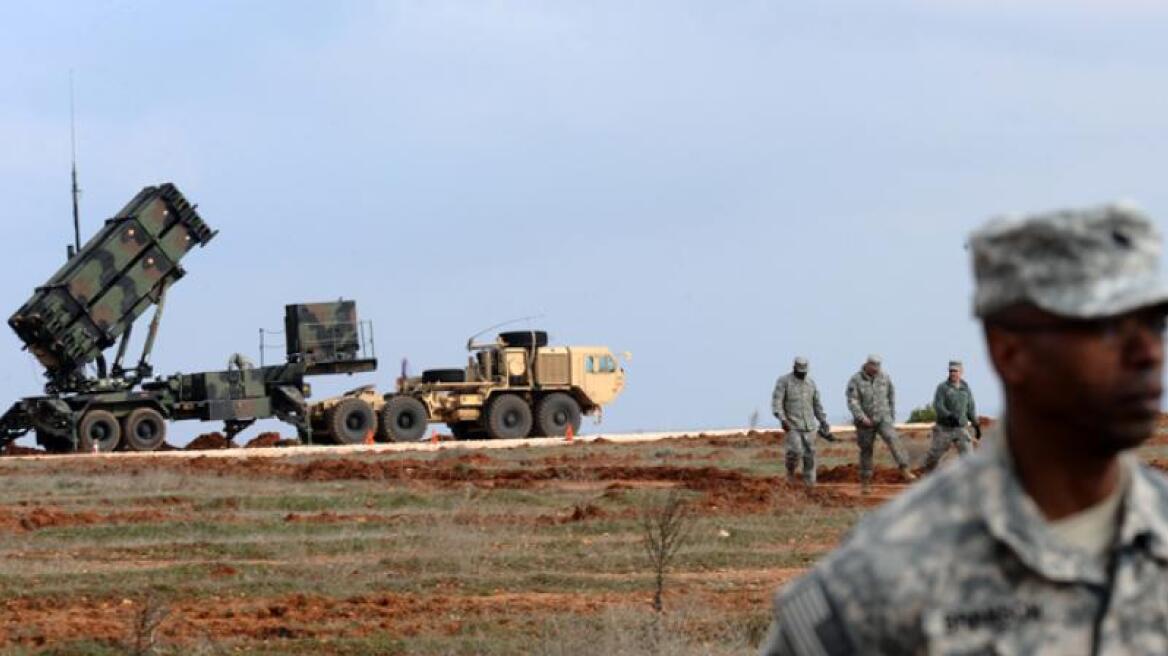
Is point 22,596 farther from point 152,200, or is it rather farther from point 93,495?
point 152,200

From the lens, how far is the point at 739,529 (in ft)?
71.7

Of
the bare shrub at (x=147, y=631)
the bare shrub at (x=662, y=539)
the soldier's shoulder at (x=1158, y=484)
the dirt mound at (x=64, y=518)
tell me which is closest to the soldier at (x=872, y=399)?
the bare shrub at (x=662, y=539)

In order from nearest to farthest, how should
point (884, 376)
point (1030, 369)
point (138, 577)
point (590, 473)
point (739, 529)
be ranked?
1. point (1030, 369)
2. point (138, 577)
3. point (739, 529)
4. point (884, 376)
5. point (590, 473)

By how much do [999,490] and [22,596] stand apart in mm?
14961

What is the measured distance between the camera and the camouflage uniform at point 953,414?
23.3 meters

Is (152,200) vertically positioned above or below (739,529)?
above

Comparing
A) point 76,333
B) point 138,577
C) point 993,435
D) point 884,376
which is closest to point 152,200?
point 76,333

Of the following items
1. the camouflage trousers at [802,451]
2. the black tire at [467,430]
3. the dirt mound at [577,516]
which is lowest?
the dirt mound at [577,516]

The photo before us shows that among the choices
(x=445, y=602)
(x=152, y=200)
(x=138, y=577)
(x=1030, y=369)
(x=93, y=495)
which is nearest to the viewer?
(x=1030, y=369)

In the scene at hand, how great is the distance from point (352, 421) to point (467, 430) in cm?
286

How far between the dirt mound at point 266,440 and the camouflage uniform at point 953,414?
2725 cm

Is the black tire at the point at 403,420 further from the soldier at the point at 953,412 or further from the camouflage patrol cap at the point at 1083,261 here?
the camouflage patrol cap at the point at 1083,261

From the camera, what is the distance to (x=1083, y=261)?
277cm

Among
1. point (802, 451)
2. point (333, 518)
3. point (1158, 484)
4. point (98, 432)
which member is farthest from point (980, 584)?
point (98, 432)
